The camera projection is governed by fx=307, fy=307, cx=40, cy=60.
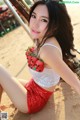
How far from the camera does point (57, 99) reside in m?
2.98

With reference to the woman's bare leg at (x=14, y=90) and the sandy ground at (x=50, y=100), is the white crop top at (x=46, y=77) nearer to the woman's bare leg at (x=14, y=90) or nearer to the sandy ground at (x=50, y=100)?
the woman's bare leg at (x=14, y=90)

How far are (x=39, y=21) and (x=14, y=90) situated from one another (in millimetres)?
687

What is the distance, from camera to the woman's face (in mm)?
2257

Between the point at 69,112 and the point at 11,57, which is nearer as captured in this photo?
the point at 69,112

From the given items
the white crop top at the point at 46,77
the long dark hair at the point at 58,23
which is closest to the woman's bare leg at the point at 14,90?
the white crop top at the point at 46,77

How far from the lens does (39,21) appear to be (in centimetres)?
230

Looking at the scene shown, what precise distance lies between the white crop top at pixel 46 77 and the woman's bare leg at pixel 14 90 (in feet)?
0.54

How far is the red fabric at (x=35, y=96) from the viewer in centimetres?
262

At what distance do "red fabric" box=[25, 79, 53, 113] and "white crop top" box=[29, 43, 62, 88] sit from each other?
57 millimetres

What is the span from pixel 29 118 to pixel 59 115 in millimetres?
Answer: 266

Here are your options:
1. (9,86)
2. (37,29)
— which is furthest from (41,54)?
(9,86)

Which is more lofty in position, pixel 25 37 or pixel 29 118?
pixel 29 118

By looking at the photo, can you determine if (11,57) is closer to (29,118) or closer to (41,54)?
(29,118)

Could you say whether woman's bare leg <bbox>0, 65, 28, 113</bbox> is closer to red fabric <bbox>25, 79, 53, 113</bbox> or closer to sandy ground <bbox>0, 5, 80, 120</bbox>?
red fabric <bbox>25, 79, 53, 113</bbox>
